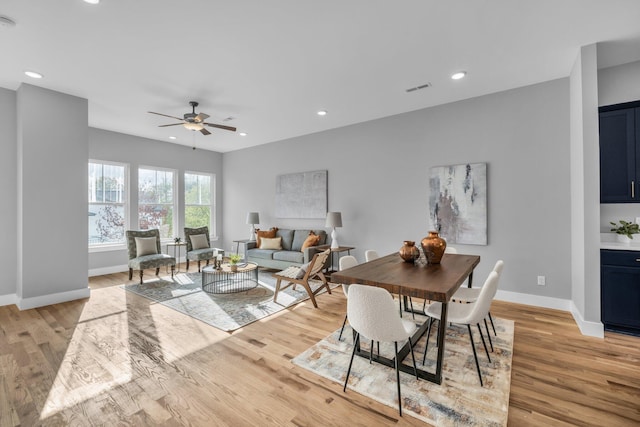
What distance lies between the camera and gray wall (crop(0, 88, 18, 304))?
12.6 feet

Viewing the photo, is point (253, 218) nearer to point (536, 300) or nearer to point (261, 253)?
point (261, 253)

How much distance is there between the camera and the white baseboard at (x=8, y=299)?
3816 millimetres

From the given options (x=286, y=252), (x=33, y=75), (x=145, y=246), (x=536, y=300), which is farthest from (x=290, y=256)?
(x=33, y=75)

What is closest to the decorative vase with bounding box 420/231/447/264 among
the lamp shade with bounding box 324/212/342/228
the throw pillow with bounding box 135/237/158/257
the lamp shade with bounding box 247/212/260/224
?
the lamp shade with bounding box 324/212/342/228

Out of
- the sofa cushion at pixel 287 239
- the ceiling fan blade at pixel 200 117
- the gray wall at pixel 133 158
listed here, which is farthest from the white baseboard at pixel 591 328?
the gray wall at pixel 133 158

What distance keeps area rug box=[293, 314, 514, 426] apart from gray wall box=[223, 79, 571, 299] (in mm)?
1452

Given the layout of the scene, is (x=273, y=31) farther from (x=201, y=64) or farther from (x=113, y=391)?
(x=113, y=391)

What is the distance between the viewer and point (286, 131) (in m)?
5.82

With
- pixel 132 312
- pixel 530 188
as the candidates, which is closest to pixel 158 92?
pixel 132 312

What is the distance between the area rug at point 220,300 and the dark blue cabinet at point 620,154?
382cm

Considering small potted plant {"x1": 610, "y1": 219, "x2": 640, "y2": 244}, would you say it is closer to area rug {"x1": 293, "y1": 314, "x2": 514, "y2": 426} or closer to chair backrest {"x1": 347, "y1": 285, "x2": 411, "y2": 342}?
area rug {"x1": 293, "y1": 314, "x2": 514, "y2": 426}

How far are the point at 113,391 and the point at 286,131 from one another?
16.1ft

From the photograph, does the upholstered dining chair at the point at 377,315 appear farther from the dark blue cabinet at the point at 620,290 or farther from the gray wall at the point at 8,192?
the gray wall at the point at 8,192

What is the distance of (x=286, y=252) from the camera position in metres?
5.48
